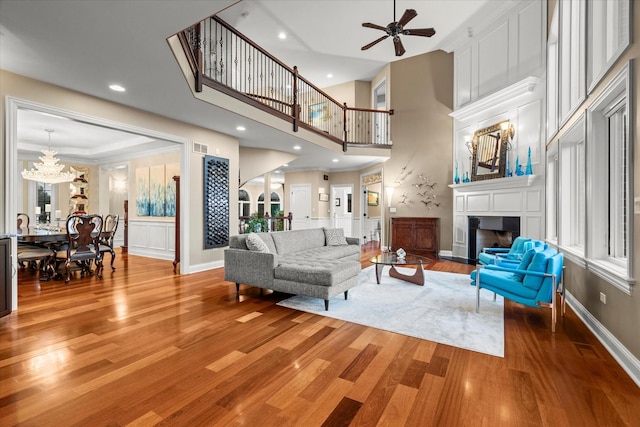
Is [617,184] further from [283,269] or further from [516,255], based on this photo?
[283,269]

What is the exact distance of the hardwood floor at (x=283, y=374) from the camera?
1718 millimetres

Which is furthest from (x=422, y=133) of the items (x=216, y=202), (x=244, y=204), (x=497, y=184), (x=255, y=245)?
(x=244, y=204)

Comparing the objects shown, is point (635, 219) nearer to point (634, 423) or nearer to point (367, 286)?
point (634, 423)

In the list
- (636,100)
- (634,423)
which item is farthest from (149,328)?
(636,100)

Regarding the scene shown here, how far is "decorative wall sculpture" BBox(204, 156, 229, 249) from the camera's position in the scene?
5.86 metres

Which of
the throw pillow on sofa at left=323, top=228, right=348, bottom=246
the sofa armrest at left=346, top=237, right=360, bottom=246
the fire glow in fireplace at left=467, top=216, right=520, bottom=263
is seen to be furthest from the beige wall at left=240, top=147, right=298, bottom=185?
the fire glow in fireplace at left=467, top=216, right=520, bottom=263

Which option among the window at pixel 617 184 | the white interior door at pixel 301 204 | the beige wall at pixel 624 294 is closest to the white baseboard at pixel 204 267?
the white interior door at pixel 301 204

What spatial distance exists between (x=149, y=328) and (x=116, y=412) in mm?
1371

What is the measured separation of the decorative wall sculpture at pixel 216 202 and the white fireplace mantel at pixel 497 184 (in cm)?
527

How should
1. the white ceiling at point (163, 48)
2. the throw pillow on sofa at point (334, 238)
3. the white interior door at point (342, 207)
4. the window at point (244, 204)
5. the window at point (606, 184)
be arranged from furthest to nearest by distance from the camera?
the window at point (244, 204) → the white interior door at point (342, 207) → the throw pillow on sofa at point (334, 238) → the window at point (606, 184) → the white ceiling at point (163, 48)

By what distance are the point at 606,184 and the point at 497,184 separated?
10.5 ft

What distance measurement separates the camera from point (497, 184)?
239 inches

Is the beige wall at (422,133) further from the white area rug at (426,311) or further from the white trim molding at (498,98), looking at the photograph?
the white area rug at (426,311)

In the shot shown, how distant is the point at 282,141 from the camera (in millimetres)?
6645
